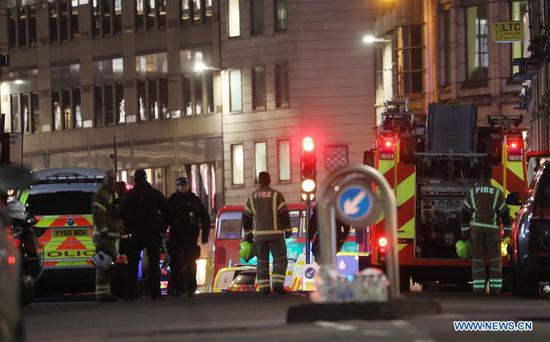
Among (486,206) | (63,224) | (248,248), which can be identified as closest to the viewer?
(486,206)

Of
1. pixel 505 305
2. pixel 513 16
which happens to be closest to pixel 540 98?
pixel 513 16

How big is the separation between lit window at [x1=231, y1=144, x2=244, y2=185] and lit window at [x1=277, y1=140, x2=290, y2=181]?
6.35 ft

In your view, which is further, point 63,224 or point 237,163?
point 237,163

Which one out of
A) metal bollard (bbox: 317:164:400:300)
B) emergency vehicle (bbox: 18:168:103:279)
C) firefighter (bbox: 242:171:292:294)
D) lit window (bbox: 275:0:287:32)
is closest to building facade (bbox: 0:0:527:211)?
lit window (bbox: 275:0:287:32)

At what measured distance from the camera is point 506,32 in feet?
146

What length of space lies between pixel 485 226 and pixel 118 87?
5281 centimetres

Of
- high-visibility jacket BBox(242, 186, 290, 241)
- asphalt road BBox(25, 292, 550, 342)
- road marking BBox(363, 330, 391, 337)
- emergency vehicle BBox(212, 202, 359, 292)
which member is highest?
high-visibility jacket BBox(242, 186, 290, 241)

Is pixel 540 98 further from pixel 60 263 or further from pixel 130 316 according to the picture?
pixel 130 316

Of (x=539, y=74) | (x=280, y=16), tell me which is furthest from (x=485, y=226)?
(x=280, y=16)

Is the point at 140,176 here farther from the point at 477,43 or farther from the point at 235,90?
the point at 235,90

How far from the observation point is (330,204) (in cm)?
1466

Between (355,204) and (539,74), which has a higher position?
(539,74)

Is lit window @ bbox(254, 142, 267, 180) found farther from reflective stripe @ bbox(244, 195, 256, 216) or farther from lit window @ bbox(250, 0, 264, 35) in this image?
reflective stripe @ bbox(244, 195, 256, 216)

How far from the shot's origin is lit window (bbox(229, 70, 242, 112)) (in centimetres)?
6994
